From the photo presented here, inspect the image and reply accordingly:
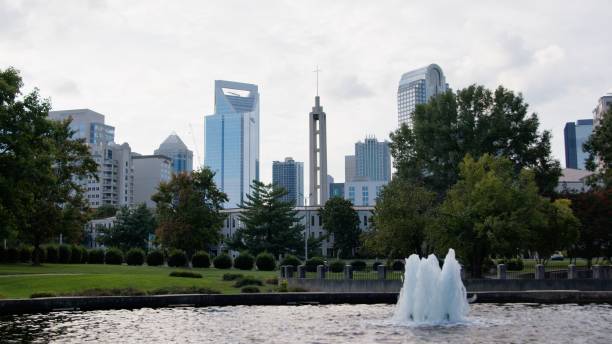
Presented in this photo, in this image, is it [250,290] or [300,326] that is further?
[250,290]

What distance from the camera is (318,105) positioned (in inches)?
5802

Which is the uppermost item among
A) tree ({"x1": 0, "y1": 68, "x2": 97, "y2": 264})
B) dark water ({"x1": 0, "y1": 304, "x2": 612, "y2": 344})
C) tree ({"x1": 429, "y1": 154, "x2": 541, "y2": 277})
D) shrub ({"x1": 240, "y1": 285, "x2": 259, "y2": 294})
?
tree ({"x1": 0, "y1": 68, "x2": 97, "y2": 264})

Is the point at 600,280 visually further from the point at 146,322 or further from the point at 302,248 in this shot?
the point at 302,248

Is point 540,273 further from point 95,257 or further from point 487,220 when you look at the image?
point 95,257

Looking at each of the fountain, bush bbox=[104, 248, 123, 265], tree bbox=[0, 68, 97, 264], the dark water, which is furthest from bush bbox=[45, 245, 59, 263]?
the fountain

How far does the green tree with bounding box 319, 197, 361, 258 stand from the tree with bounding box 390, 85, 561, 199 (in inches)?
1644

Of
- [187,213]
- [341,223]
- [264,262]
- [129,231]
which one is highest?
[187,213]

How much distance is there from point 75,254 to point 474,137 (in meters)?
43.7

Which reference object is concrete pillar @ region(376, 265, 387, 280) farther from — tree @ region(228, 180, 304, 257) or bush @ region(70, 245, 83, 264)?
tree @ region(228, 180, 304, 257)

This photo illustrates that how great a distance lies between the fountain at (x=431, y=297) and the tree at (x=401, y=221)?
22.9m

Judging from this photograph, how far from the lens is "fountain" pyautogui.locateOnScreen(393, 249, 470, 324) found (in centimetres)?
2825

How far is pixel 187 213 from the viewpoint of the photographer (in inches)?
3036

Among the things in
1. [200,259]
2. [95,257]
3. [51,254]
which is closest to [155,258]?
[200,259]

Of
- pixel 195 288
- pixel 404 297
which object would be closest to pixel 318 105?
pixel 195 288
